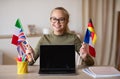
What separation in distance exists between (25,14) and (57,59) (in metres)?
2.33

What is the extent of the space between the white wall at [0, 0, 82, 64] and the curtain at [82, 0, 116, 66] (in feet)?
0.61

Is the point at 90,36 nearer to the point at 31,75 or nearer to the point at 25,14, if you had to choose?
the point at 31,75

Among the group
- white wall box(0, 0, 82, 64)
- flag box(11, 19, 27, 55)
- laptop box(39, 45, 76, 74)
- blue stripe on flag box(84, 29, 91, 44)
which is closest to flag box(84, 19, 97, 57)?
blue stripe on flag box(84, 29, 91, 44)

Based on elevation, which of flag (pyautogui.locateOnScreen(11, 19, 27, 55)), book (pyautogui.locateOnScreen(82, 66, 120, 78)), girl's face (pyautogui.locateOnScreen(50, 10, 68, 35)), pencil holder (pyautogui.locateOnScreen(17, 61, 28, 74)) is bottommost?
book (pyautogui.locateOnScreen(82, 66, 120, 78))

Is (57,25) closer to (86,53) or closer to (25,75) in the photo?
(86,53)

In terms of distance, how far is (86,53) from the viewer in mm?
1508

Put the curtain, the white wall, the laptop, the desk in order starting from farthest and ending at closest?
the curtain → the white wall → the laptop → the desk

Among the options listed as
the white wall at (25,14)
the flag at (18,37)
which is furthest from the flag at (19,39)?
the white wall at (25,14)

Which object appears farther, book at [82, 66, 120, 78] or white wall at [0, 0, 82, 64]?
white wall at [0, 0, 82, 64]

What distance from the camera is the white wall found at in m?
3.50

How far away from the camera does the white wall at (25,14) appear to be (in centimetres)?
350

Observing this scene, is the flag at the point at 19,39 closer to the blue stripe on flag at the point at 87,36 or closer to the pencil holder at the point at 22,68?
the pencil holder at the point at 22,68

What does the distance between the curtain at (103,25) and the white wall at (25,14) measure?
0.61 feet

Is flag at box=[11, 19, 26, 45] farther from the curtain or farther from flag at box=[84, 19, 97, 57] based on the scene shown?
the curtain
